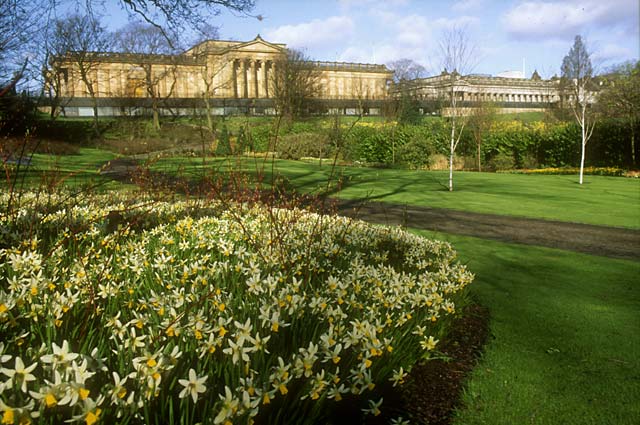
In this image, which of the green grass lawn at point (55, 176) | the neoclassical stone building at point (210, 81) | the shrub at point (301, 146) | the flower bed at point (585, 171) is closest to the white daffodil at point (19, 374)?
the green grass lawn at point (55, 176)

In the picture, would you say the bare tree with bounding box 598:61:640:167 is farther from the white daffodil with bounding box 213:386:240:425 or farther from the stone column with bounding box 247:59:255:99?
the stone column with bounding box 247:59:255:99

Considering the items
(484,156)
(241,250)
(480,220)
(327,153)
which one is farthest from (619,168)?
(241,250)

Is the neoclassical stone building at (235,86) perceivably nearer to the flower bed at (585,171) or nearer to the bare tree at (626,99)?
the flower bed at (585,171)

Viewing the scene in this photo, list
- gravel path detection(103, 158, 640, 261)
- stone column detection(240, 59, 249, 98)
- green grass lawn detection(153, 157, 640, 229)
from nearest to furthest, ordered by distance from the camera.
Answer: gravel path detection(103, 158, 640, 261) → green grass lawn detection(153, 157, 640, 229) → stone column detection(240, 59, 249, 98)

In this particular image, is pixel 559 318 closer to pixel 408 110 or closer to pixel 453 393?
pixel 453 393

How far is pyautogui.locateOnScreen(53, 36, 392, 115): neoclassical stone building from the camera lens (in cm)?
5050

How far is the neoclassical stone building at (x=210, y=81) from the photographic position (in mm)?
50500

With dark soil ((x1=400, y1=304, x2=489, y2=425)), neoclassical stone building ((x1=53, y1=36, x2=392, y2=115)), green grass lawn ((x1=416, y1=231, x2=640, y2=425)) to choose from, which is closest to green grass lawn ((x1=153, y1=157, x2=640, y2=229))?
green grass lawn ((x1=416, y1=231, x2=640, y2=425))

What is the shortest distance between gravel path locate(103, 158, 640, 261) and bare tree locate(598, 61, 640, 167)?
20.6 meters

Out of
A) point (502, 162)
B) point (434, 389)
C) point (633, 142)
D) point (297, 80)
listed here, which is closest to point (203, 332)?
point (434, 389)

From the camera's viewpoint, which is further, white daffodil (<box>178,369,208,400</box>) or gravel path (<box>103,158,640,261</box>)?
gravel path (<box>103,158,640,261</box>)

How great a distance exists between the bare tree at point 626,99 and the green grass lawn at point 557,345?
2427 centimetres

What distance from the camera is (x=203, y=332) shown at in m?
2.79

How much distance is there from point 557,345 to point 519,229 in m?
6.40
